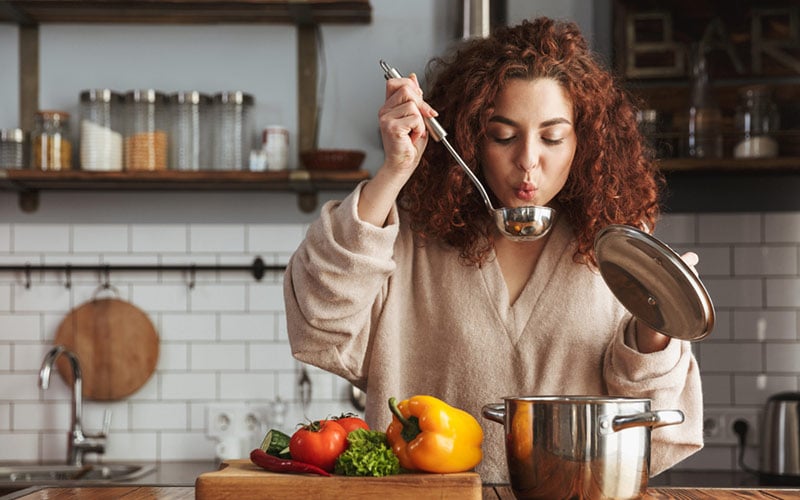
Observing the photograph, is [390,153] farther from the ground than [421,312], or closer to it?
farther from the ground

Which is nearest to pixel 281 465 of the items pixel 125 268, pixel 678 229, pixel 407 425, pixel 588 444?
pixel 407 425

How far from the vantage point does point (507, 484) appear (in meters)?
1.59

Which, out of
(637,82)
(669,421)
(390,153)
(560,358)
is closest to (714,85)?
(637,82)

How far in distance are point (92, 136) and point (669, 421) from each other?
2.46 metres

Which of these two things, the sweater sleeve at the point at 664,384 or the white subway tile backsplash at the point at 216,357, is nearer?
the sweater sleeve at the point at 664,384

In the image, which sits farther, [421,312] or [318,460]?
[421,312]

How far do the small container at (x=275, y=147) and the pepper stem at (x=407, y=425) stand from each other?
2.03 m

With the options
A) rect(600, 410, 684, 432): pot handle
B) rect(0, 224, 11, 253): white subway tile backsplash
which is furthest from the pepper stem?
rect(0, 224, 11, 253): white subway tile backsplash

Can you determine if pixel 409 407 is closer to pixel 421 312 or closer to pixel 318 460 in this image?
pixel 318 460

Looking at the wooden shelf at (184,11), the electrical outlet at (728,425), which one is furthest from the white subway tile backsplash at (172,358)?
the electrical outlet at (728,425)

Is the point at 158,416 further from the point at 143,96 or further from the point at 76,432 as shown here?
the point at 143,96

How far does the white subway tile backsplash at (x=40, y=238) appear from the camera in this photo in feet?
11.2

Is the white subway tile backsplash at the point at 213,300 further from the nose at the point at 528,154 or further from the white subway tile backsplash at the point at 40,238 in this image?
the nose at the point at 528,154

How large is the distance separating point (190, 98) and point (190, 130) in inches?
4.0
